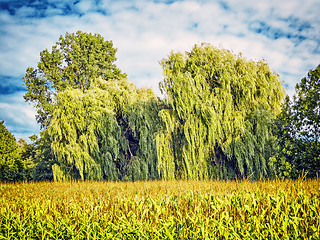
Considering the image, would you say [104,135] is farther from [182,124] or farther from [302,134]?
[302,134]

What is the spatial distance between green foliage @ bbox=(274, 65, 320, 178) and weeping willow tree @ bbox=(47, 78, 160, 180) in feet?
21.9

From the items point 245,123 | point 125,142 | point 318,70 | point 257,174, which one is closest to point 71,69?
point 125,142

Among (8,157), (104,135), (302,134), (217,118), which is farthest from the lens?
(8,157)

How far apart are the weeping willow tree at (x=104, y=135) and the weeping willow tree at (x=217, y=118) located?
1560mm

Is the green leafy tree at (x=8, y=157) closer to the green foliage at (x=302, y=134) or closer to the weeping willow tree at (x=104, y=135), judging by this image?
the weeping willow tree at (x=104, y=135)

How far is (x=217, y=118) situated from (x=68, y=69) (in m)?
16.3

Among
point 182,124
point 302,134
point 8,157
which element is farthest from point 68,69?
point 302,134

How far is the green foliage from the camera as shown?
26.5 ft

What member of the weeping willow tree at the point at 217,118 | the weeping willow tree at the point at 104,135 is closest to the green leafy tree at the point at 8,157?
the weeping willow tree at the point at 104,135

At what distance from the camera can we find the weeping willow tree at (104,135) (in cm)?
1384

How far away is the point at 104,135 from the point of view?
14.2 m

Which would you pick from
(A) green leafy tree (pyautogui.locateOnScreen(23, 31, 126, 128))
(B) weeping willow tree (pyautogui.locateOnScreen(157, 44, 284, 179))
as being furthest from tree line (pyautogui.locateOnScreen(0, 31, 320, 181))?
(A) green leafy tree (pyautogui.locateOnScreen(23, 31, 126, 128))

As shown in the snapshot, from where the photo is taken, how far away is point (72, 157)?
44.7 feet

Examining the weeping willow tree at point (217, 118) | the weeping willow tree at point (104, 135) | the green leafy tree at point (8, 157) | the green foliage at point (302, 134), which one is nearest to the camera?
the green foliage at point (302, 134)
